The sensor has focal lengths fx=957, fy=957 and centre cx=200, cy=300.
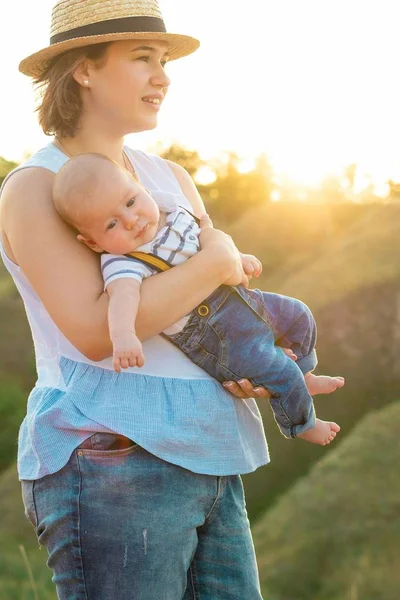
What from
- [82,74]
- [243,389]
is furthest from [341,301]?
[82,74]

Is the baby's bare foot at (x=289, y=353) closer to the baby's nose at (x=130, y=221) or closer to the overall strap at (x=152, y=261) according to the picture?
the overall strap at (x=152, y=261)

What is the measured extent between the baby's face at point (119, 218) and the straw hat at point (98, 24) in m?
0.35

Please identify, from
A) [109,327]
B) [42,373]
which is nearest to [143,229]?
[109,327]

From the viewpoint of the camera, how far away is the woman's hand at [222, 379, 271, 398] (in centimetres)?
206

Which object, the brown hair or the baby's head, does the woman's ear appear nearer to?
the brown hair

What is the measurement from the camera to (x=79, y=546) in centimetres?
195

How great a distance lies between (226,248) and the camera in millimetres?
A: 2064

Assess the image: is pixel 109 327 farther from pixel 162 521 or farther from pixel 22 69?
pixel 22 69

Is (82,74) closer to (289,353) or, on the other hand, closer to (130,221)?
(130,221)

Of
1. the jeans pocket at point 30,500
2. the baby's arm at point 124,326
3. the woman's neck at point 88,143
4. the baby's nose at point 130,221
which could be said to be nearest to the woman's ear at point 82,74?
the woman's neck at point 88,143

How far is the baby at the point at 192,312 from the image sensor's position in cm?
192

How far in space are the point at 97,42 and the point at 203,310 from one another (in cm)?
64

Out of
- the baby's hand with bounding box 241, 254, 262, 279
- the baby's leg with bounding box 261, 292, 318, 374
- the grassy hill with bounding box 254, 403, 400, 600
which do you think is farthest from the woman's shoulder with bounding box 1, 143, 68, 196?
the grassy hill with bounding box 254, 403, 400, 600

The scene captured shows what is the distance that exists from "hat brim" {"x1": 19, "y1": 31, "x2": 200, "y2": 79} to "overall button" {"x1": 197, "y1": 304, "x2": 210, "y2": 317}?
2.00 feet
